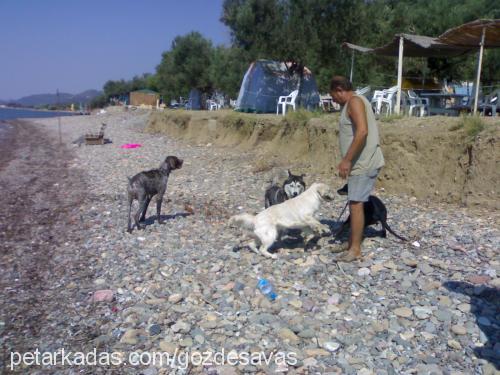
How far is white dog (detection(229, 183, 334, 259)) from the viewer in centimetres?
619

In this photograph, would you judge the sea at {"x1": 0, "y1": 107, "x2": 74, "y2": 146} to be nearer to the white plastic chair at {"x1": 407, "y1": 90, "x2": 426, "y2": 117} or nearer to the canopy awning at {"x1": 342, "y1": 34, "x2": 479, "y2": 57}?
the canopy awning at {"x1": 342, "y1": 34, "x2": 479, "y2": 57}

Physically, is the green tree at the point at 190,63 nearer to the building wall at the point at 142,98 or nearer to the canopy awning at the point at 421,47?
the building wall at the point at 142,98

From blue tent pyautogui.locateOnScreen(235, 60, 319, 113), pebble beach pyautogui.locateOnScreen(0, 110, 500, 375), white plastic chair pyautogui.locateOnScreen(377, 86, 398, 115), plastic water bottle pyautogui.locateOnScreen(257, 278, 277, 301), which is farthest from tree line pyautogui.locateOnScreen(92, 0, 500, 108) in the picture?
plastic water bottle pyautogui.locateOnScreen(257, 278, 277, 301)

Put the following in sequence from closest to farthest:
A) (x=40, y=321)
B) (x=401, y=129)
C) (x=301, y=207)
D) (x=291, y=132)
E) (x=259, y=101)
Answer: (x=40, y=321), (x=301, y=207), (x=401, y=129), (x=291, y=132), (x=259, y=101)

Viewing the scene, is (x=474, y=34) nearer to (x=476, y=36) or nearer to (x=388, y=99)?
(x=476, y=36)

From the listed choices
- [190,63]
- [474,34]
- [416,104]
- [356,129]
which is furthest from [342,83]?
[190,63]

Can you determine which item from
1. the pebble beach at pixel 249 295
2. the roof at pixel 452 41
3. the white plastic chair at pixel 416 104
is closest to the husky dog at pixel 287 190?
the pebble beach at pixel 249 295

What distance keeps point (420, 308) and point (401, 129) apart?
21.5 feet

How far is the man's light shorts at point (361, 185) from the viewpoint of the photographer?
5809 millimetres

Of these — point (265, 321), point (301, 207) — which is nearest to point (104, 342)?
Result: point (265, 321)

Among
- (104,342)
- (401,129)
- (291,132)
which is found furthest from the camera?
(291,132)

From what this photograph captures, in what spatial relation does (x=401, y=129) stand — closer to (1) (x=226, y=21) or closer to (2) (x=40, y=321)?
(2) (x=40, y=321)

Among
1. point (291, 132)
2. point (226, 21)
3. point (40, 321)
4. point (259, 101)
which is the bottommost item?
point (40, 321)

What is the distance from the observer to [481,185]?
8.49m
